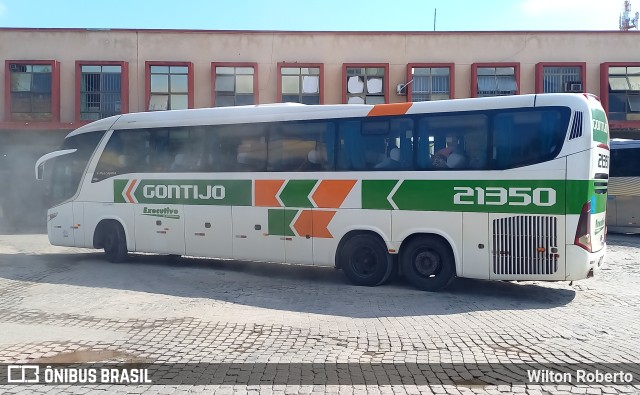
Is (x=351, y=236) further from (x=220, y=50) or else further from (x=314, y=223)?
(x=220, y=50)

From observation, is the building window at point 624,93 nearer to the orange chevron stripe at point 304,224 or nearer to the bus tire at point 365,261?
the bus tire at point 365,261

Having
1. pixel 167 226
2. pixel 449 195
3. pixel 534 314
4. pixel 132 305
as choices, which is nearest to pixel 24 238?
pixel 167 226

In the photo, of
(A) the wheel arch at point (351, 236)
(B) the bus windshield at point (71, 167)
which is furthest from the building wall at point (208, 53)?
(A) the wheel arch at point (351, 236)

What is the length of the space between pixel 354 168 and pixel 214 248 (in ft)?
11.8

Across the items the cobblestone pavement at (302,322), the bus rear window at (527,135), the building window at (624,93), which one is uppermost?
the building window at (624,93)

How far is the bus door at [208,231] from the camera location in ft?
38.6

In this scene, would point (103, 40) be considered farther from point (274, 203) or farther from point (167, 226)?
point (274, 203)

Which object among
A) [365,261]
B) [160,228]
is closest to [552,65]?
[365,261]

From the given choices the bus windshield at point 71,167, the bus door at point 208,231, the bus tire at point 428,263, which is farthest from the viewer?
the bus windshield at point 71,167

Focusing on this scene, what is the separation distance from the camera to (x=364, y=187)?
10305 millimetres

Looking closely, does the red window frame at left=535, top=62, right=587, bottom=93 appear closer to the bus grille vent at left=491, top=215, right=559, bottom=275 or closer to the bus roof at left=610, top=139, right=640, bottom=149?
the bus roof at left=610, top=139, right=640, bottom=149

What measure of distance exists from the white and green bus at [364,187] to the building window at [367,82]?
1361cm

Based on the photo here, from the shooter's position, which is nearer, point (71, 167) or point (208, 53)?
point (71, 167)

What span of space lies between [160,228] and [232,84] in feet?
45.4
